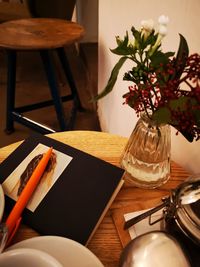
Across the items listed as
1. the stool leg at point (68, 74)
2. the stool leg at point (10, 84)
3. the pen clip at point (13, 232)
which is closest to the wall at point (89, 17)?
the stool leg at point (68, 74)

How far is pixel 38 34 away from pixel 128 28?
Result: 51 cm

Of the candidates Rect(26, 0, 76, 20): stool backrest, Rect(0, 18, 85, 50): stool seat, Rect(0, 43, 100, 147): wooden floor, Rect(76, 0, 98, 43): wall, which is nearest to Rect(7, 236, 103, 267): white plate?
Rect(0, 18, 85, 50): stool seat

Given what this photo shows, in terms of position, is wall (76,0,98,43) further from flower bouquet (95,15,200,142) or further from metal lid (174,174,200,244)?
metal lid (174,174,200,244)

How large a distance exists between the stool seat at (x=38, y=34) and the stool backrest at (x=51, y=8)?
16.8 inches

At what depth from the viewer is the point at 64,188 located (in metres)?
0.49

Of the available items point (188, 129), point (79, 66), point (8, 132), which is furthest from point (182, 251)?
point (79, 66)

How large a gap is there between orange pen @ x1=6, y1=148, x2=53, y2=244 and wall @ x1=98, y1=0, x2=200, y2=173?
0.28 m

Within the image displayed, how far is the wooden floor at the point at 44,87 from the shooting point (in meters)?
1.74

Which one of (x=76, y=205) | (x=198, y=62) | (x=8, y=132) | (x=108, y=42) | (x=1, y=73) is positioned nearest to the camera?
(x=198, y=62)

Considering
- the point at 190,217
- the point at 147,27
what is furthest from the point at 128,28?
the point at 190,217

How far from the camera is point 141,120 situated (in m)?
0.49

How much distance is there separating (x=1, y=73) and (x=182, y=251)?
2296 mm

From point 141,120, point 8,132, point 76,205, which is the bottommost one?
point 8,132

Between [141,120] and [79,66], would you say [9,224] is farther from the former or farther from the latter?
[79,66]
